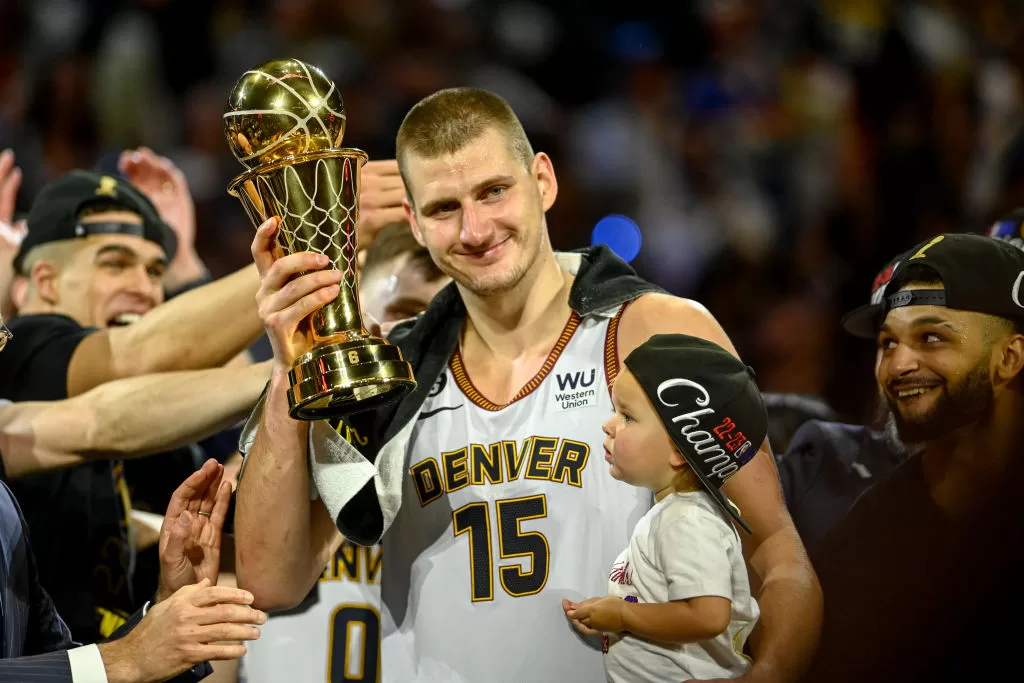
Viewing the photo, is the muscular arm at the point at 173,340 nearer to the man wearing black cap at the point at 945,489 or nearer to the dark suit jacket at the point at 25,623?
the dark suit jacket at the point at 25,623

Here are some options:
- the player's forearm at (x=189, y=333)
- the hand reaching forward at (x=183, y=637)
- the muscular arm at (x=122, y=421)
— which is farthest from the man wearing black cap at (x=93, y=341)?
the hand reaching forward at (x=183, y=637)

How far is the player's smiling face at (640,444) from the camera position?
2383 millimetres

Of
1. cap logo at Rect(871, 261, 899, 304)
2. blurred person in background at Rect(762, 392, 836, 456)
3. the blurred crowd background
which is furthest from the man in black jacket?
the blurred crowd background

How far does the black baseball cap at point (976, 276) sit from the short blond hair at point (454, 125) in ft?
3.12

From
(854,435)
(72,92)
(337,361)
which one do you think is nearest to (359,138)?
(72,92)

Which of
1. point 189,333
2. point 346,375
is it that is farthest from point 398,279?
point 346,375

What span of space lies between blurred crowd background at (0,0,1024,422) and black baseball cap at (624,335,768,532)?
367 cm

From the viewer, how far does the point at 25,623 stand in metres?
2.72

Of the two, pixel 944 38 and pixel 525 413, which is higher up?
pixel 944 38

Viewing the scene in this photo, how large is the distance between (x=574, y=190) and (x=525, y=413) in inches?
175

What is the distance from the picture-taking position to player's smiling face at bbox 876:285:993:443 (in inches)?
105

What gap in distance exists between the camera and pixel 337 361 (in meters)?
2.41

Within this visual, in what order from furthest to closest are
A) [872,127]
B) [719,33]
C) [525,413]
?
[719,33] < [872,127] < [525,413]

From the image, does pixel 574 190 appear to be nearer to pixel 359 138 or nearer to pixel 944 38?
pixel 359 138
